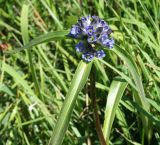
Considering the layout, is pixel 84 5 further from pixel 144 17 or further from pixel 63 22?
pixel 144 17

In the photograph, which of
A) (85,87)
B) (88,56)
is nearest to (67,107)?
(88,56)

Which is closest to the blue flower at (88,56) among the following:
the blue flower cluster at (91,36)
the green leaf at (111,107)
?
the blue flower cluster at (91,36)

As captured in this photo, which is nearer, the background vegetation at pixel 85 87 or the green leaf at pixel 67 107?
the green leaf at pixel 67 107

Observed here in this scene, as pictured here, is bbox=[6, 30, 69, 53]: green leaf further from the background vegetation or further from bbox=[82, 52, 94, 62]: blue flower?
the background vegetation

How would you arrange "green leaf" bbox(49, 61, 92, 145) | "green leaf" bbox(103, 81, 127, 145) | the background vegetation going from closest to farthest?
1. "green leaf" bbox(49, 61, 92, 145)
2. "green leaf" bbox(103, 81, 127, 145)
3. the background vegetation

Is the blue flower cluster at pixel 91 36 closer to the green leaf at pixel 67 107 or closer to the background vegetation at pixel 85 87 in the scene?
the green leaf at pixel 67 107

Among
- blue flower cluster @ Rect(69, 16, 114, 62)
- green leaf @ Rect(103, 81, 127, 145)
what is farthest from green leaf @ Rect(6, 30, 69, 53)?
green leaf @ Rect(103, 81, 127, 145)
